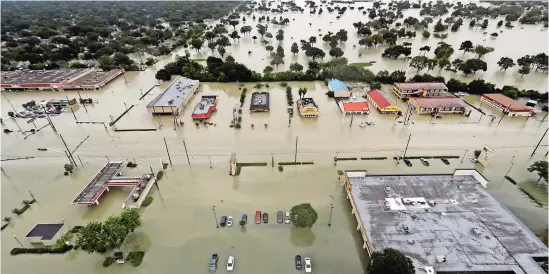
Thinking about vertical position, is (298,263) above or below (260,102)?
below

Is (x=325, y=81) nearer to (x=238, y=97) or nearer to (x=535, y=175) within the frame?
(x=238, y=97)

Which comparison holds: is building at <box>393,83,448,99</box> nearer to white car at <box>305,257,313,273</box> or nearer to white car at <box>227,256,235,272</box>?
white car at <box>305,257,313,273</box>

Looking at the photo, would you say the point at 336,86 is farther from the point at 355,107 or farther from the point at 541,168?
the point at 541,168

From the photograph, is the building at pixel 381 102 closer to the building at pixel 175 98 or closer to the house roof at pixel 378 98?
the house roof at pixel 378 98

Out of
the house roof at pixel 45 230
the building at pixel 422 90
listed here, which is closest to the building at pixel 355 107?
the building at pixel 422 90

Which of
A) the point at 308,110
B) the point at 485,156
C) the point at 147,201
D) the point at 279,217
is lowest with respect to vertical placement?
the point at 147,201

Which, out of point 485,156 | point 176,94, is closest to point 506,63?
point 485,156
